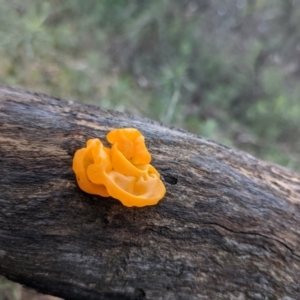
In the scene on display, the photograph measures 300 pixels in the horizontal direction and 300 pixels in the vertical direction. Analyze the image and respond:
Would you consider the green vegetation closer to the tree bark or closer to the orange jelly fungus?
the tree bark

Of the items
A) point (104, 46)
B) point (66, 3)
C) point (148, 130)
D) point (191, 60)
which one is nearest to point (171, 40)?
point (191, 60)

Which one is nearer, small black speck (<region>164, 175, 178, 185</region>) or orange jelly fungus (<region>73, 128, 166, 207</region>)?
orange jelly fungus (<region>73, 128, 166, 207</region>)

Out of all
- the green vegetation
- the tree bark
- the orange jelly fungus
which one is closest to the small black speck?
the tree bark

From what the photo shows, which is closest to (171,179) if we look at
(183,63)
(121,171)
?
(121,171)

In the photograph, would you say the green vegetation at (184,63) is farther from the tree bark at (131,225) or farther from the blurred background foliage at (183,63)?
the tree bark at (131,225)

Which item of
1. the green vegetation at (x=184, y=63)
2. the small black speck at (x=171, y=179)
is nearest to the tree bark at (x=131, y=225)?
the small black speck at (x=171, y=179)

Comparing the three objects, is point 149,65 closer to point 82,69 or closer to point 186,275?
point 82,69
